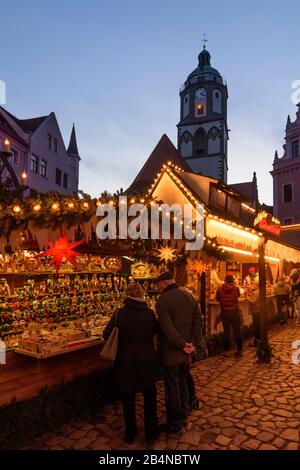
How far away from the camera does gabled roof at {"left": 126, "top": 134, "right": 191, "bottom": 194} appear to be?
59.3 feet

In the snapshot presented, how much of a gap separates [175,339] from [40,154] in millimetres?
24833

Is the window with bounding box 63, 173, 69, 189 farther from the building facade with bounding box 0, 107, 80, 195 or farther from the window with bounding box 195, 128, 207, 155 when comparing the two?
the window with bounding box 195, 128, 207, 155

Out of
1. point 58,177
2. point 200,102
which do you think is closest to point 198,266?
point 58,177

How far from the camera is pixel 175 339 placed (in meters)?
4.62

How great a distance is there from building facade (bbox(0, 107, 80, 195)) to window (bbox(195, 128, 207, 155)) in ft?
67.1

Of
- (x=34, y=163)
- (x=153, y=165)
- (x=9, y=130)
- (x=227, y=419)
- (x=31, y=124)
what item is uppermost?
(x=31, y=124)

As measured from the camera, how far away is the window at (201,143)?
47463 millimetres

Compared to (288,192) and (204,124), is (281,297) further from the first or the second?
(204,124)

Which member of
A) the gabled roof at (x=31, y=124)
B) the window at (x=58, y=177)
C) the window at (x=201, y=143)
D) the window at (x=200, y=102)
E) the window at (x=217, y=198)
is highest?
the window at (x=200, y=102)

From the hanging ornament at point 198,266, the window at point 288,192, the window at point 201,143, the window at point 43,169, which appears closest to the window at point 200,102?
the window at point 201,143

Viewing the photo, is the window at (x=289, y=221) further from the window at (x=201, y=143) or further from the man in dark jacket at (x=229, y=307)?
the man in dark jacket at (x=229, y=307)

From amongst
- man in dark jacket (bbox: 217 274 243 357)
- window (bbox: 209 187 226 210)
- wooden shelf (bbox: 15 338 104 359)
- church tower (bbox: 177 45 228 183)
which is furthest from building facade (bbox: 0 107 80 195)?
church tower (bbox: 177 45 228 183)

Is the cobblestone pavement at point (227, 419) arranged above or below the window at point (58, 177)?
below

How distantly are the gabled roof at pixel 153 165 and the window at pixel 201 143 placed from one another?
1009 inches
